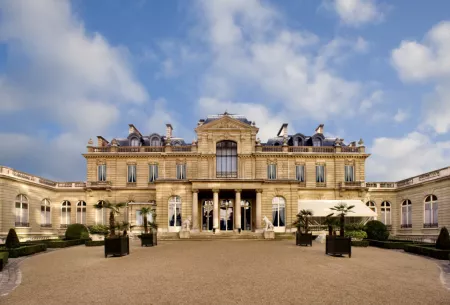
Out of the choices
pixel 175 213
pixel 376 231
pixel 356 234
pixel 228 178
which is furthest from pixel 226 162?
pixel 376 231

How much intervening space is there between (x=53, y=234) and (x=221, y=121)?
Result: 73.6ft

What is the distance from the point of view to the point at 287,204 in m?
38.9

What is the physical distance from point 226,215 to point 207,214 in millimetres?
2097

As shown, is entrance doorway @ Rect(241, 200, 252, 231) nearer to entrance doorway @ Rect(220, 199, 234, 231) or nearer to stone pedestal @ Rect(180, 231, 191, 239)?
entrance doorway @ Rect(220, 199, 234, 231)

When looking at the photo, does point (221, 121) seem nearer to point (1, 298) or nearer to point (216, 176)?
point (216, 176)

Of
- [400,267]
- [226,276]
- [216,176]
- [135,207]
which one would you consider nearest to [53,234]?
[135,207]

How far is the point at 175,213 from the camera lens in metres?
38.6

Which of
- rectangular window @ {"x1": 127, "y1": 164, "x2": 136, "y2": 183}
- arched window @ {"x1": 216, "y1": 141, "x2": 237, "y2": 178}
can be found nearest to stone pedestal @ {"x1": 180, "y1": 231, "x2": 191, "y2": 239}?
arched window @ {"x1": 216, "y1": 141, "x2": 237, "y2": 178}

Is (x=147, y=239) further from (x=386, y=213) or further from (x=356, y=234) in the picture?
(x=386, y=213)

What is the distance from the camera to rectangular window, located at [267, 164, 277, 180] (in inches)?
1666

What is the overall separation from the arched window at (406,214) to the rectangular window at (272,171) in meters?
14.2

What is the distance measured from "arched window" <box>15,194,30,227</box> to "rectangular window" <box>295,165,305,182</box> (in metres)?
28.4

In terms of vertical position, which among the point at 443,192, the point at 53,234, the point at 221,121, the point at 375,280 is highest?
the point at 221,121

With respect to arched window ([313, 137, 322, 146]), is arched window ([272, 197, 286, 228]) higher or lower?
lower
